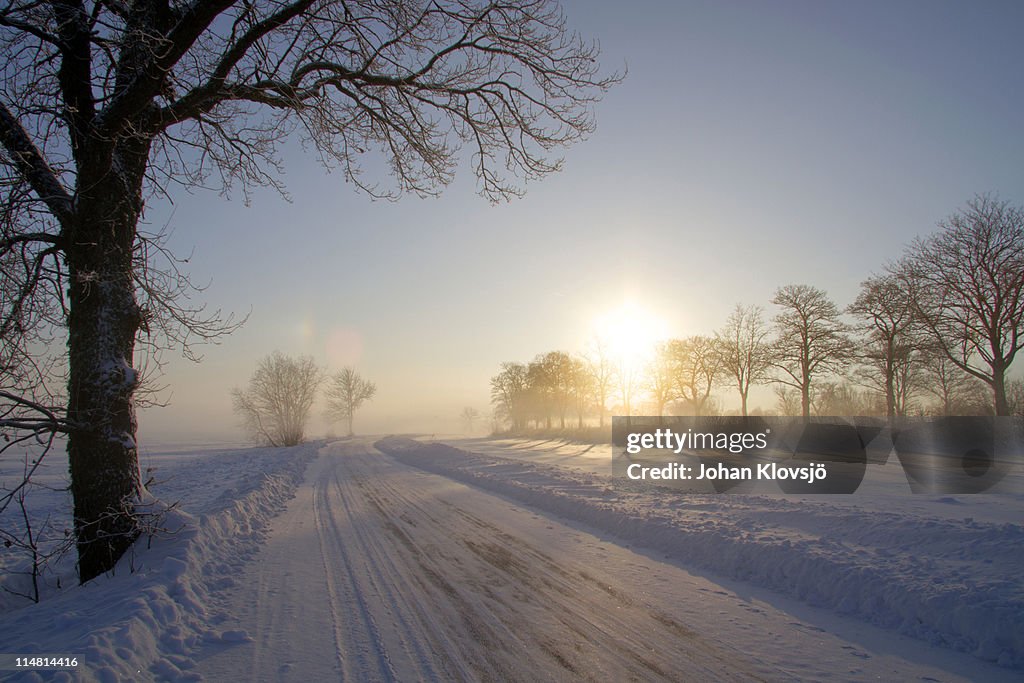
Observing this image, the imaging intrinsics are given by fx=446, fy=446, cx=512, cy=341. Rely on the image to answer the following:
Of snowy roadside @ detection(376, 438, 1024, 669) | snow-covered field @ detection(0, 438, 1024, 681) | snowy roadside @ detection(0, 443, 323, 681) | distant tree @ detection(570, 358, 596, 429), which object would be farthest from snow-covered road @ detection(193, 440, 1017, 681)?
distant tree @ detection(570, 358, 596, 429)

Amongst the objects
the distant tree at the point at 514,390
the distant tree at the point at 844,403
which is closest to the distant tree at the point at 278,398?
the distant tree at the point at 514,390

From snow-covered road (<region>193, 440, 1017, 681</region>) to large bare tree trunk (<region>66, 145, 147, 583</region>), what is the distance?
1.73 metres

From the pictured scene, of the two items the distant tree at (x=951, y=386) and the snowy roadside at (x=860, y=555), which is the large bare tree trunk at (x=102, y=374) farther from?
the distant tree at (x=951, y=386)

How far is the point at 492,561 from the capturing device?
6008 mm

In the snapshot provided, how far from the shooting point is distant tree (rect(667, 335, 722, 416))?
44906 mm

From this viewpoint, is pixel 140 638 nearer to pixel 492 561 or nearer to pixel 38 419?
pixel 38 419

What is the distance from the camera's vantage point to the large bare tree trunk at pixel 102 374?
5074 millimetres

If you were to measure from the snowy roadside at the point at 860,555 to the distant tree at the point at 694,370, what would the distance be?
38.4 m

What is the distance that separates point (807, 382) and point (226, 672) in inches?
1493

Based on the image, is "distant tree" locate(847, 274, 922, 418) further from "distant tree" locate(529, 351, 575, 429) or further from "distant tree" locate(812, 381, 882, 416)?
"distant tree" locate(529, 351, 575, 429)

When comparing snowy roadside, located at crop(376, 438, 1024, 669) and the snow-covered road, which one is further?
snowy roadside, located at crop(376, 438, 1024, 669)

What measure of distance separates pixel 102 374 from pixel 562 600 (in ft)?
19.0

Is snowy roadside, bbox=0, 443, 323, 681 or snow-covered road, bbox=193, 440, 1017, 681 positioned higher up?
snowy roadside, bbox=0, 443, 323, 681

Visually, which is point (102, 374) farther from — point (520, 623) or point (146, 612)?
point (520, 623)
